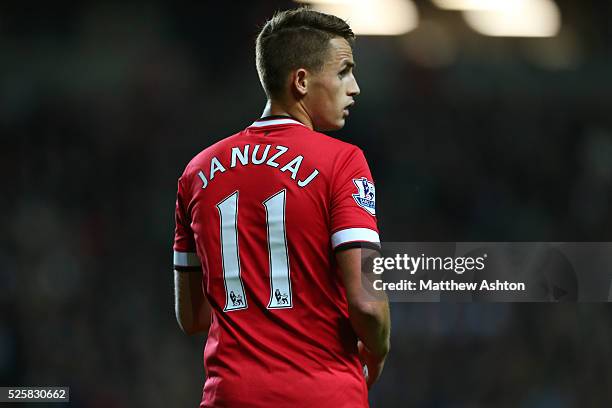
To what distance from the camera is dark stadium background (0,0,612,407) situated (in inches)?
157

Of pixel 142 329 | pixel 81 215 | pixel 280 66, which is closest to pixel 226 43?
pixel 81 215

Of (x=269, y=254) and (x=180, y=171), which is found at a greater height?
(x=180, y=171)

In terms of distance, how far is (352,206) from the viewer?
4.55 ft

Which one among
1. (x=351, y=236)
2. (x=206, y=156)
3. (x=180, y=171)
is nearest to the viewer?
(x=351, y=236)

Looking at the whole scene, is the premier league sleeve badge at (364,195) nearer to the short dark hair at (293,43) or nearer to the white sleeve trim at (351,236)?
the white sleeve trim at (351,236)

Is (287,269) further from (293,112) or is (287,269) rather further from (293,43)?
(293,43)

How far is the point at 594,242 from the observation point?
13.4 feet

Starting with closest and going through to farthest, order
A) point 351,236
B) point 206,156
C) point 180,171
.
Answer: point 351,236 < point 206,156 < point 180,171

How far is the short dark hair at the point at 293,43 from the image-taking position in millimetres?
1526

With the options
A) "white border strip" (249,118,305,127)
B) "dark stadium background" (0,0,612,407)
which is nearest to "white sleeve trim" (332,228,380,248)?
"white border strip" (249,118,305,127)

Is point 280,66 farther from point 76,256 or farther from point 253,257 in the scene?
point 76,256

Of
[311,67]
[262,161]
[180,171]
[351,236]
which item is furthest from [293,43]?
[180,171]

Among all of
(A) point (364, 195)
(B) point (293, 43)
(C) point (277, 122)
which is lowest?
(A) point (364, 195)

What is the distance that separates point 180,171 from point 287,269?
2725mm
